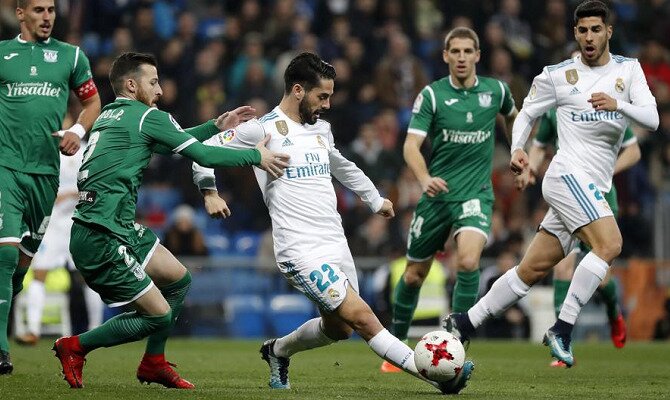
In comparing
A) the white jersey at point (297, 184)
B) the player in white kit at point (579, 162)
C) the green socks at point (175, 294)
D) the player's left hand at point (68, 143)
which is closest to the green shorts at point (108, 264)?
the green socks at point (175, 294)

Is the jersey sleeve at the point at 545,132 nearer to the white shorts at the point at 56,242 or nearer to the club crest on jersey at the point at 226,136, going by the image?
the club crest on jersey at the point at 226,136

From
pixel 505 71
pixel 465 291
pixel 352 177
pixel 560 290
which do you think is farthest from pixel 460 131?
pixel 505 71

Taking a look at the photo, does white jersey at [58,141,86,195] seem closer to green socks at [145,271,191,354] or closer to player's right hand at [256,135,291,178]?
green socks at [145,271,191,354]

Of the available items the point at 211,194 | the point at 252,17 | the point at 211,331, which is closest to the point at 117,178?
the point at 211,194

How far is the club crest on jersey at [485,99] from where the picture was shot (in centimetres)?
1127

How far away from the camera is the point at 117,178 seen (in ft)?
27.3

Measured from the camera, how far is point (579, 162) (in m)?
10.0

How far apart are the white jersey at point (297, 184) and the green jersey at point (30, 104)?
155 cm

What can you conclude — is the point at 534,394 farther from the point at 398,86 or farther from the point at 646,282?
the point at 398,86

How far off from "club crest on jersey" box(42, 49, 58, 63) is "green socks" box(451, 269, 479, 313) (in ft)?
12.2

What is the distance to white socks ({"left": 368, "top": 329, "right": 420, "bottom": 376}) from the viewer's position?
8031 millimetres

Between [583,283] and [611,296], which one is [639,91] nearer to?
[583,283]

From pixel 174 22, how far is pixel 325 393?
43.3 ft

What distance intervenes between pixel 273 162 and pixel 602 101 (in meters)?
2.56
